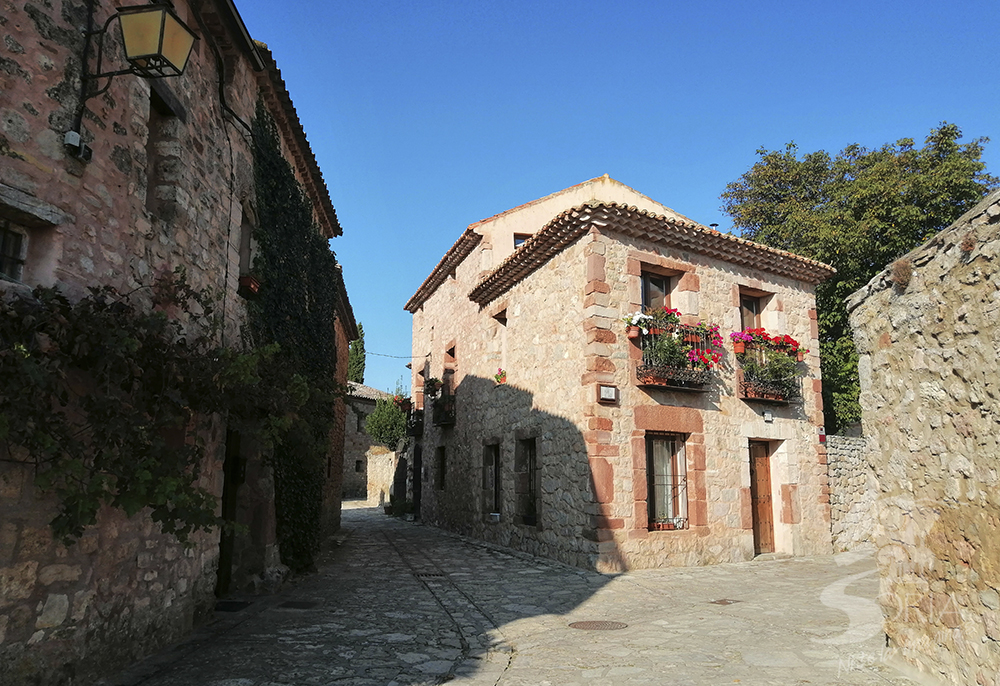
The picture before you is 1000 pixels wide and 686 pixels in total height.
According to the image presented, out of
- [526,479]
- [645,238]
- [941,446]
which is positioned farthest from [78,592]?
[645,238]

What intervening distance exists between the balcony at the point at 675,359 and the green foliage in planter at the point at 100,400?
7001 millimetres

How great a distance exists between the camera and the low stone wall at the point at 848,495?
12852 mm

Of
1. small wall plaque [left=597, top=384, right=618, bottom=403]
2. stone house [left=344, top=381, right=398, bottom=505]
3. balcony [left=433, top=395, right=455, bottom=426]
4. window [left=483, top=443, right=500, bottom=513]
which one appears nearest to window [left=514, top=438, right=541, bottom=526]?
window [left=483, top=443, right=500, bottom=513]

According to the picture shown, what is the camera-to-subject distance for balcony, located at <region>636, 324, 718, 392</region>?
10627 millimetres

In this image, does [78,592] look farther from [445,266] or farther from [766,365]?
[445,266]

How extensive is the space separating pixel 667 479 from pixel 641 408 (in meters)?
1.35

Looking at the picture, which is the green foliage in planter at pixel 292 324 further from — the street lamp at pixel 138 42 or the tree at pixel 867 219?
the tree at pixel 867 219

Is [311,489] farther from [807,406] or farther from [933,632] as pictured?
[807,406]

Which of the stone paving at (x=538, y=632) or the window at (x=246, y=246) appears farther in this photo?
the window at (x=246, y=246)

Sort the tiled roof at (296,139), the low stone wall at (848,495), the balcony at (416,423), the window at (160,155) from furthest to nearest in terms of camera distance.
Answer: the balcony at (416,423)
the low stone wall at (848,495)
the tiled roof at (296,139)
the window at (160,155)

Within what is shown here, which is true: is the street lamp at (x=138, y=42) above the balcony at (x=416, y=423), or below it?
above

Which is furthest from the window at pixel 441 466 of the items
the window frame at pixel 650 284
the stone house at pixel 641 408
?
the window frame at pixel 650 284

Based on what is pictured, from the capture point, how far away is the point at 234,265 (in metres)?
7.19

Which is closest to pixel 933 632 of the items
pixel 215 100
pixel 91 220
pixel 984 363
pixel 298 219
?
pixel 984 363
